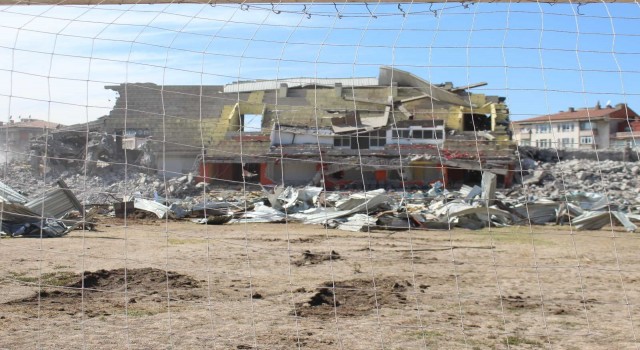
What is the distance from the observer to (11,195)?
1374cm

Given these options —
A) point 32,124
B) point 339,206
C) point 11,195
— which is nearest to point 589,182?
point 339,206

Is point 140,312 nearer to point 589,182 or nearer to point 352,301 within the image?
point 352,301

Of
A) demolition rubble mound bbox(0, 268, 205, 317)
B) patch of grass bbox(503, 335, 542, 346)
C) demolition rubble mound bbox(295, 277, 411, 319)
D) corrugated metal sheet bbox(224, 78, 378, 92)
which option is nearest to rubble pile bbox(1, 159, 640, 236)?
demolition rubble mound bbox(0, 268, 205, 317)

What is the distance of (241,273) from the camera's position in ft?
30.5

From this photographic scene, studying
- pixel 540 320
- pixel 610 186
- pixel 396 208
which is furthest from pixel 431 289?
pixel 610 186

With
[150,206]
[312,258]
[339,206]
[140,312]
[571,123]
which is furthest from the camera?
[150,206]

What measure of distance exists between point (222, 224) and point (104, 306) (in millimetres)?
11158

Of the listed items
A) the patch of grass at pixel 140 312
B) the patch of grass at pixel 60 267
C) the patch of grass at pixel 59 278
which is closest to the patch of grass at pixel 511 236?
the patch of grass at pixel 60 267

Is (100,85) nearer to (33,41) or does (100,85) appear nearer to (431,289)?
(33,41)

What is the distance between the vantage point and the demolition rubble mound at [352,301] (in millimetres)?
6512

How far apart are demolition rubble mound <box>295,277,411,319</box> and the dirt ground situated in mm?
19

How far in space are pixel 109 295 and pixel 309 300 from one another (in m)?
1.99

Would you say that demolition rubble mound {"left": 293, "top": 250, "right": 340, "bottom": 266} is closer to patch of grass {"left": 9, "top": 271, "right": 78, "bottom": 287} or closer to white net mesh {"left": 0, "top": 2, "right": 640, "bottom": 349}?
white net mesh {"left": 0, "top": 2, "right": 640, "bottom": 349}

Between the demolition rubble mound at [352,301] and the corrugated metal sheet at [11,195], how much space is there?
311 inches
